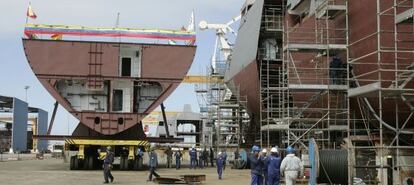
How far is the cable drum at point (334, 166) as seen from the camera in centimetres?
1537

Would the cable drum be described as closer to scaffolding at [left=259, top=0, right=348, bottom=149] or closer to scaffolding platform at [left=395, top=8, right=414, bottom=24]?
scaffolding at [left=259, top=0, right=348, bottom=149]

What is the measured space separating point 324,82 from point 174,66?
7.78 metres

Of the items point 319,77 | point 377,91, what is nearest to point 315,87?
point 319,77

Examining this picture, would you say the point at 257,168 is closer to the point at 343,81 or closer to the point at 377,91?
the point at 377,91

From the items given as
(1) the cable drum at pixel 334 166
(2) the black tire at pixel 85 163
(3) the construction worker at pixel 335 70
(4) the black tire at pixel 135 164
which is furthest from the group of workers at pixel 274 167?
(2) the black tire at pixel 85 163

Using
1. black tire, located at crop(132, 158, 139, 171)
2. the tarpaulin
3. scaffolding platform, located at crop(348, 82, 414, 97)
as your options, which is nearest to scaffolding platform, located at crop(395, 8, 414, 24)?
scaffolding platform, located at crop(348, 82, 414, 97)

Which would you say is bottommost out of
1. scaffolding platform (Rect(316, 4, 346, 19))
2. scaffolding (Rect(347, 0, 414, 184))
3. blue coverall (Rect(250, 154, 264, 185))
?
blue coverall (Rect(250, 154, 264, 185))

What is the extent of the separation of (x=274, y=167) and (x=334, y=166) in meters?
2.25

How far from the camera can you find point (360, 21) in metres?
17.6

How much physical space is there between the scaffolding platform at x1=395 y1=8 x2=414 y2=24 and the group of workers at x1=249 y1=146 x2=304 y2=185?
4.07m

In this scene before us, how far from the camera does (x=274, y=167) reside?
46.0ft

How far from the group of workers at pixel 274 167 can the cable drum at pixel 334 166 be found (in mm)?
1144

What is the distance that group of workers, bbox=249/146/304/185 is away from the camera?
1299cm

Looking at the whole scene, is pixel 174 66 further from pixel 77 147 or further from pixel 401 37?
pixel 401 37
